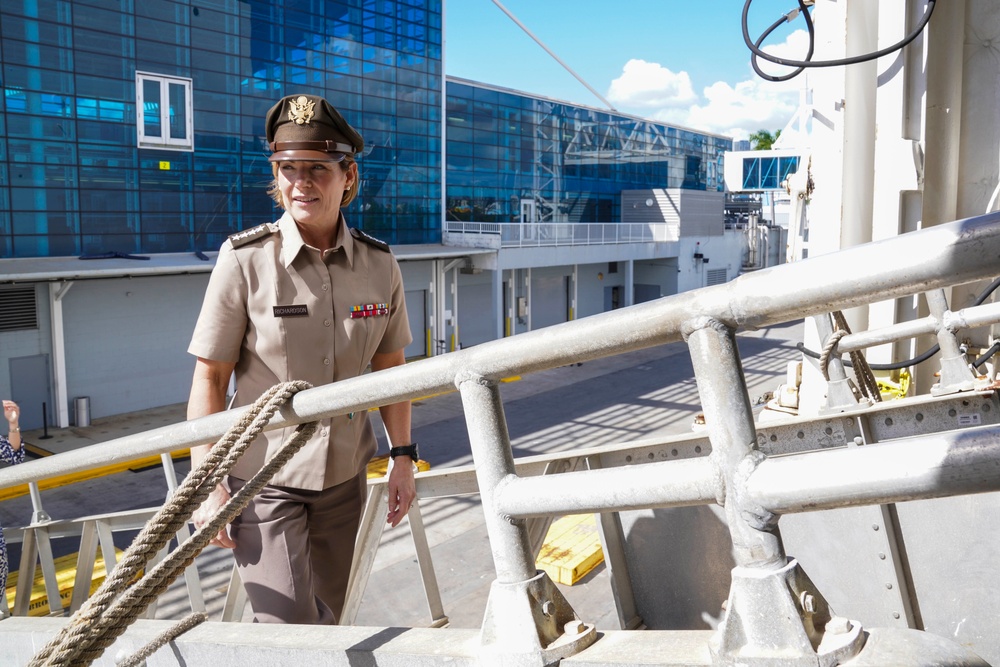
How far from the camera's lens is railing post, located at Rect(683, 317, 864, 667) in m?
1.12

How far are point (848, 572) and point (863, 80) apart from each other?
4.80 m

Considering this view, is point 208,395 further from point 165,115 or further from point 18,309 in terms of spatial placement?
point 165,115

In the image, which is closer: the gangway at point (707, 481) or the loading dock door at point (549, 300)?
the gangway at point (707, 481)

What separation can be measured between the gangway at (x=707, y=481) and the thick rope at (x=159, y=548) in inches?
2.9

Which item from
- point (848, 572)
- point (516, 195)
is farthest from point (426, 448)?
point (516, 195)

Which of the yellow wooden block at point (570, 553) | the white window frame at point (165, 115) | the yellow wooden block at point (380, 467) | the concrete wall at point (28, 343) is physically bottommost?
the yellow wooden block at point (380, 467)

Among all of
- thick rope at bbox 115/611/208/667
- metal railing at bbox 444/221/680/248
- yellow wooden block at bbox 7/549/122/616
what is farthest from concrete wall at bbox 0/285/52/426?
thick rope at bbox 115/611/208/667

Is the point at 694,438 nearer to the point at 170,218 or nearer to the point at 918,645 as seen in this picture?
the point at 918,645

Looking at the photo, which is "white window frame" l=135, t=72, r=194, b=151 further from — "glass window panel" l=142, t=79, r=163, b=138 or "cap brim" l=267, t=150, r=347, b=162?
"cap brim" l=267, t=150, r=347, b=162

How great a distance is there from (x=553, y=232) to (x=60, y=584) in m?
20.9

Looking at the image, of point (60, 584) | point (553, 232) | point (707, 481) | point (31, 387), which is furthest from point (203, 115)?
point (707, 481)

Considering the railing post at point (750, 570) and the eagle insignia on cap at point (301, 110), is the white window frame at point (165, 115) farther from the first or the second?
the railing post at point (750, 570)

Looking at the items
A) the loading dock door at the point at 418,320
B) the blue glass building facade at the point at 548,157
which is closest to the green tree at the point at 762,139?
the blue glass building facade at the point at 548,157

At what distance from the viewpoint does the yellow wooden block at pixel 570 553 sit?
8398mm
